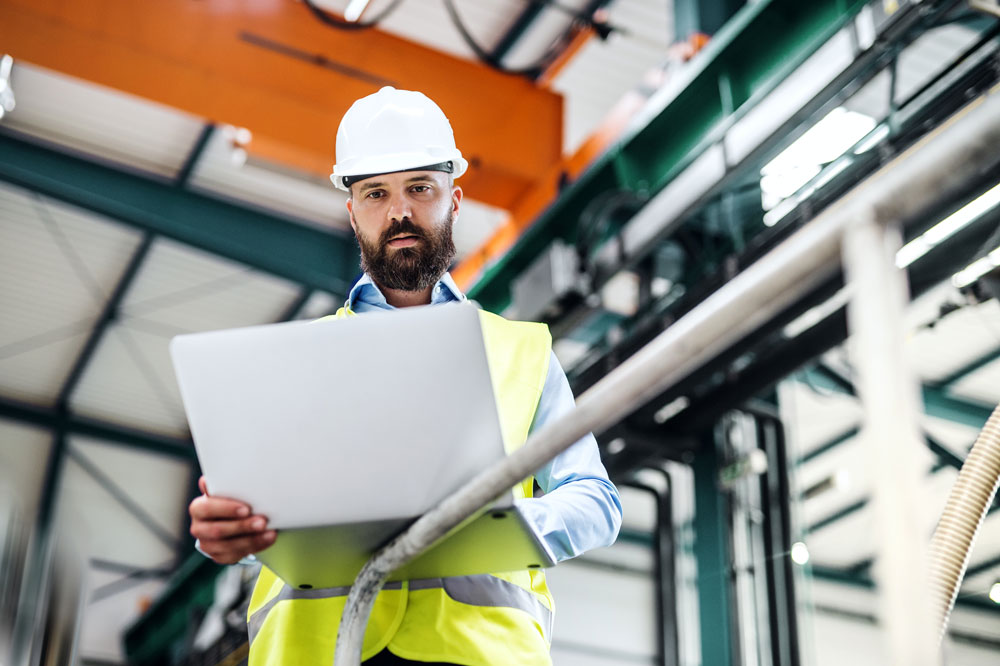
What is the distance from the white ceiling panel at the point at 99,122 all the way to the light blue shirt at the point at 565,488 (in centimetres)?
645

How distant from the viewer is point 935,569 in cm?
173

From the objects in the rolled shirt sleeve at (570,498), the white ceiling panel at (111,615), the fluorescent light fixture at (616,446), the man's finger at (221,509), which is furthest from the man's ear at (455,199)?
the white ceiling panel at (111,615)

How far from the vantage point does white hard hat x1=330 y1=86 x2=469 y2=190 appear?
2.03 metres

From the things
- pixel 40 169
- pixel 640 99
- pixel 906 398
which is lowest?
pixel 906 398

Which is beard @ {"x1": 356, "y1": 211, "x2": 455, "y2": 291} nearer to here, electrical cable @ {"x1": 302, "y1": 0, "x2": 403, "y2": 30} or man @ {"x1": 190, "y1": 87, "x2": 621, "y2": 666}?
man @ {"x1": 190, "y1": 87, "x2": 621, "y2": 666}

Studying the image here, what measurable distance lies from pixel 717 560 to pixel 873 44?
2473mm

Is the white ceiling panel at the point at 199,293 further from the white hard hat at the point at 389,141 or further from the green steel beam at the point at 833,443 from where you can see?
the white hard hat at the point at 389,141

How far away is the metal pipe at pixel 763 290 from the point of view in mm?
793

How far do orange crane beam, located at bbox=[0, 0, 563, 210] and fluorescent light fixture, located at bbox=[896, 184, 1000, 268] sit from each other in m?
1.85

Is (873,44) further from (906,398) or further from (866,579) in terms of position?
(866,579)

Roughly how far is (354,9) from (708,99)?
1.69 m

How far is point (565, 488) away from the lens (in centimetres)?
168

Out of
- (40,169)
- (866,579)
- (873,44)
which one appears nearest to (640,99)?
(873,44)

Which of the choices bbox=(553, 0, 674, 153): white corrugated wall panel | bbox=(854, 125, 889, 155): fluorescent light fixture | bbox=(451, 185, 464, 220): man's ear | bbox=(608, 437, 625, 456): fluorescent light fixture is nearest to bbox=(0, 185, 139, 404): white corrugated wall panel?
bbox=(553, 0, 674, 153): white corrugated wall panel
